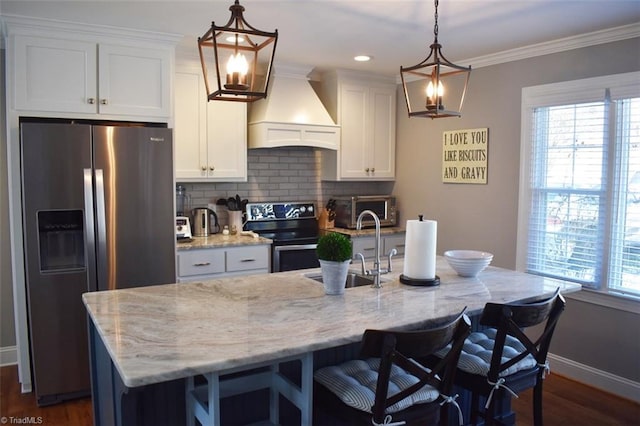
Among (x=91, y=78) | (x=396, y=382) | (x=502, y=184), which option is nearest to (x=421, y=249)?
(x=396, y=382)

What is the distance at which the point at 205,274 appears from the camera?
3893 millimetres

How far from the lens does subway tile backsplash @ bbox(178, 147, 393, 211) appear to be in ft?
14.8

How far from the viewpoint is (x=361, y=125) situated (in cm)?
489

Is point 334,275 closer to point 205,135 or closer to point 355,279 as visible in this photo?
point 355,279

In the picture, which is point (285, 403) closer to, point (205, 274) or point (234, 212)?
point (205, 274)

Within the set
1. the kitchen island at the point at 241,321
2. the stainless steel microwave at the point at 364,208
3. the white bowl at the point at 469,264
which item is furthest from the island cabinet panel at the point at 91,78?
the white bowl at the point at 469,264

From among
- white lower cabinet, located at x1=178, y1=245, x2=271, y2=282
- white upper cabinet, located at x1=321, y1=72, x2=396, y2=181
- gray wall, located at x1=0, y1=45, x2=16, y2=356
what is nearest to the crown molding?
white upper cabinet, located at x1=321, y1=72, x2=396, y2=181

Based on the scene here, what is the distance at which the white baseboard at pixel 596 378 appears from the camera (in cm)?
333

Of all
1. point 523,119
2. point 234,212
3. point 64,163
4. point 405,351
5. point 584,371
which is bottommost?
point 584,371

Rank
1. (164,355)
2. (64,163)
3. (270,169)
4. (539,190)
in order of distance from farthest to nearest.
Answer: (270,169) → (539,190) → (64,163) → (164,355)

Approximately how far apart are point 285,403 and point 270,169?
2887mm

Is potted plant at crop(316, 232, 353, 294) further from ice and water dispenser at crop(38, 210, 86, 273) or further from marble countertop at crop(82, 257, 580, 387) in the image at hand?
ice and water dispenser at crop(38, 210, 86, 273)

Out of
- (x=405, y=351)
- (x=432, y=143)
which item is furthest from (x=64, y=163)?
(x=432, y=143)

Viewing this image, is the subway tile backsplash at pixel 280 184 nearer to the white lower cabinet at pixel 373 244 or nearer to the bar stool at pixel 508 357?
the white lower cabinet at pixel 373 244
